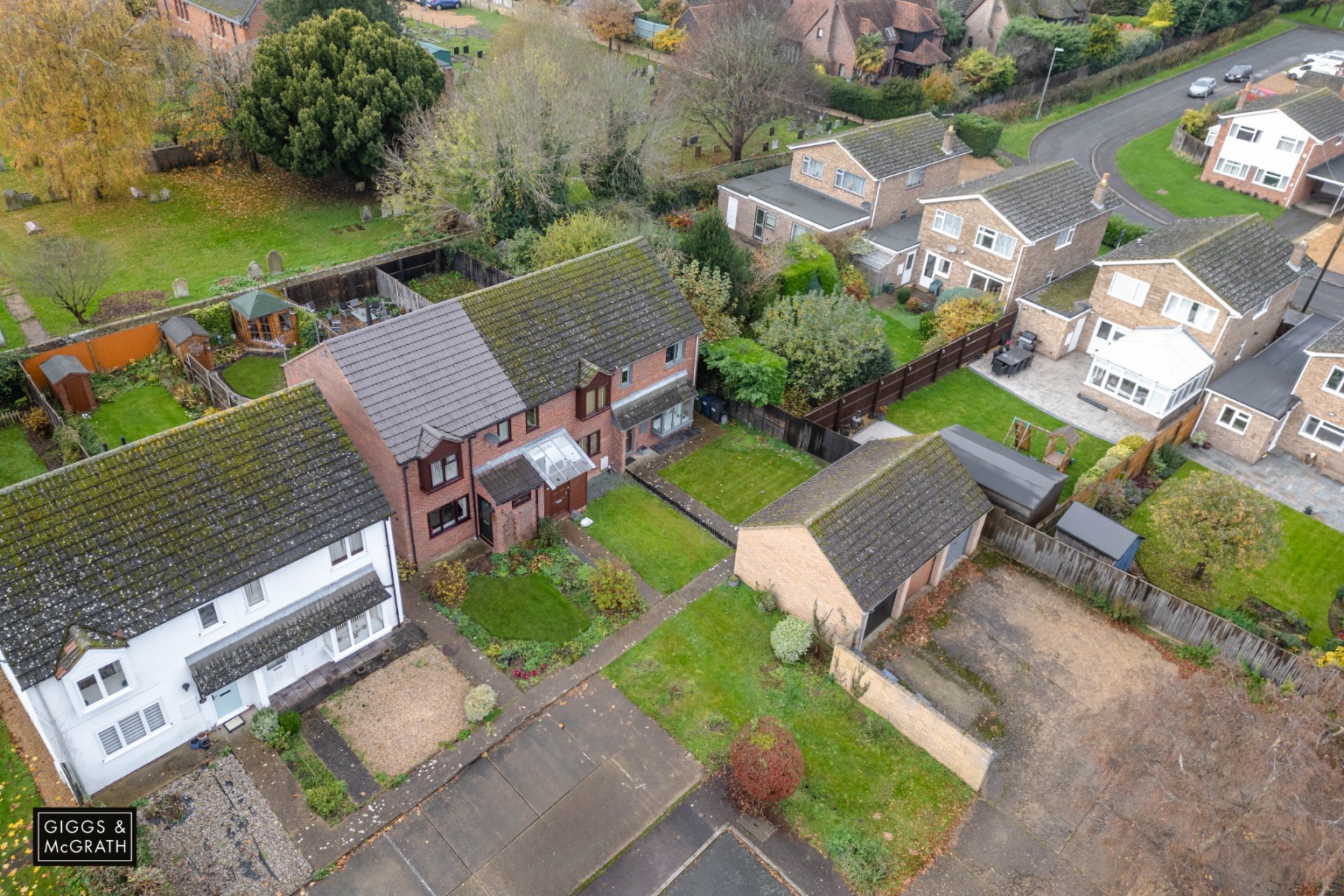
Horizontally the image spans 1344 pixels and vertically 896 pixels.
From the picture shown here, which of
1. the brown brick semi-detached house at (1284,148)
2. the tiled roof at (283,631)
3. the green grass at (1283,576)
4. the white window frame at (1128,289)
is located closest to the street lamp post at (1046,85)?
the brown brick semi-detached house at (1284,148)

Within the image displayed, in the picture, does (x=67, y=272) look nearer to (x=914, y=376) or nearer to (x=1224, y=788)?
(x=914, y=376)

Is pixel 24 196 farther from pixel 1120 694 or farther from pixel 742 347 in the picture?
pixel 1120 694

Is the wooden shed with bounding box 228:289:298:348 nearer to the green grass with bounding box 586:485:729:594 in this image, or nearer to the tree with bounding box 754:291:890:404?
the green grass with bounding box 586:485:729:594

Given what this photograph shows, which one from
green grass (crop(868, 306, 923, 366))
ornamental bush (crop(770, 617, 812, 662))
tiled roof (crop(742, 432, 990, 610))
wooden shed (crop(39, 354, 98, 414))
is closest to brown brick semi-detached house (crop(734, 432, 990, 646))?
tiled roof (crop(742, 432, 990, 610))

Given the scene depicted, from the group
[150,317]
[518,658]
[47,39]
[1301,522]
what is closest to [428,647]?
[518,658]

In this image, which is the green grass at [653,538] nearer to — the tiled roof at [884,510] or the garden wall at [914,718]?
the tiled roof at [884,510]
